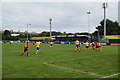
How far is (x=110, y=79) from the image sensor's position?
23.1 ft

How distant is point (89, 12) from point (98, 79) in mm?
52665

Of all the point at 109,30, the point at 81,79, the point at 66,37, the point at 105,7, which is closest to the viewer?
the point at 81,79

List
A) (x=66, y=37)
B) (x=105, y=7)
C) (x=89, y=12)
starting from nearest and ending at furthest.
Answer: (x=105, y=7) < (x=89, y=12) < (x=66, y=37)

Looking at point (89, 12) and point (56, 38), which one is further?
point (56, 38)

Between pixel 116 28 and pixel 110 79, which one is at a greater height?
pixel 116 28

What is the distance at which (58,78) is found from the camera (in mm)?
7219

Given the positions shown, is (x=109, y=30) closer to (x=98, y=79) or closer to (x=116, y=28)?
(x=116, y=28)

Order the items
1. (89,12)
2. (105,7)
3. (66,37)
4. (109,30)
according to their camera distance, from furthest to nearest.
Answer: (109,30) < (66,37) < (89,12) < (105,7)

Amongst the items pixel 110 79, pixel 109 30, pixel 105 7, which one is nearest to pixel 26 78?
pixel 110 79

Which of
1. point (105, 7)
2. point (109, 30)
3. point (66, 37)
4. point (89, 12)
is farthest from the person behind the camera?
point (109, 30)

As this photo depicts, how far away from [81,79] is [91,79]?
1.49 feet

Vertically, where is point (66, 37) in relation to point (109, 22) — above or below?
below

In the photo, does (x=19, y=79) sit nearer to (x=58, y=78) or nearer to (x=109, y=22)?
(x=58, y=78)

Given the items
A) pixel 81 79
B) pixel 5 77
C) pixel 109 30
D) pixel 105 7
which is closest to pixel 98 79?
pixel 81 79
